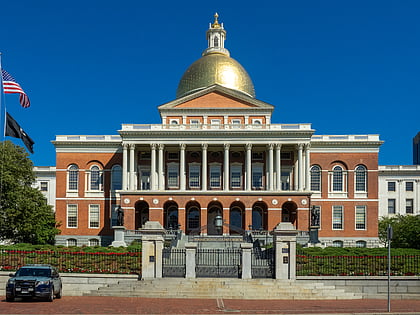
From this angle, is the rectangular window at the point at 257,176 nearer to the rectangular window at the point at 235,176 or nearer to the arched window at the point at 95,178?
the rectangular window at the point at 235,176

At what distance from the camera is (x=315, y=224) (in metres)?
58.1

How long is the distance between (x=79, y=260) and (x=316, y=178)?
4219 cm

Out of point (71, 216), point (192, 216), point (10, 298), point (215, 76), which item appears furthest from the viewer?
point (215, 76)

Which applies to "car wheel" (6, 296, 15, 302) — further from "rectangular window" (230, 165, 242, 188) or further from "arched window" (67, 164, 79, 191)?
"arched window" (67, 164, 79, 191)

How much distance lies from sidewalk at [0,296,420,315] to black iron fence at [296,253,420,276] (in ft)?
8.17

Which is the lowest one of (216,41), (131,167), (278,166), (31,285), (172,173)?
(31,285)

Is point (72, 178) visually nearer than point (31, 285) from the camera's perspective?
No

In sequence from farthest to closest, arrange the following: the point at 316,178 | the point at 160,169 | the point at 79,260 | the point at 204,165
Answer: the point at 316,178 < the point at 204,165 < the point at 160,169 < the point at 79,260

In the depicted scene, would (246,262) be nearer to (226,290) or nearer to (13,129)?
(226,290)

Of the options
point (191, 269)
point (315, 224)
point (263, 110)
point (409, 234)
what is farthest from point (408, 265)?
point (263, 110)

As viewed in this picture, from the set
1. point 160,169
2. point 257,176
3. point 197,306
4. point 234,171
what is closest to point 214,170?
point 234,171

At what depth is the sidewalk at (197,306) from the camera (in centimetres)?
2005

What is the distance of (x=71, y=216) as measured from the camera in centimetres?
6569

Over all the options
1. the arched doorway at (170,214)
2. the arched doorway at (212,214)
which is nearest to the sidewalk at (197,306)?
the arched doorway at (170,214)
